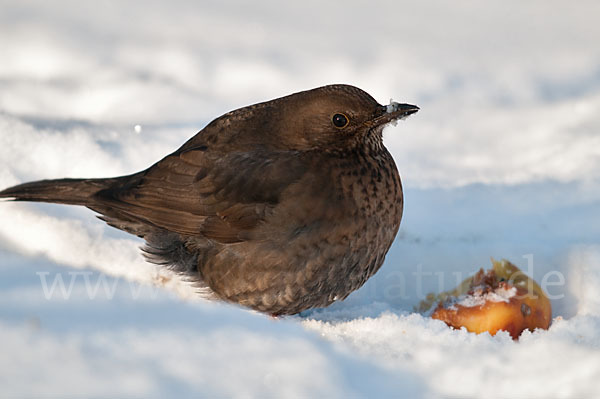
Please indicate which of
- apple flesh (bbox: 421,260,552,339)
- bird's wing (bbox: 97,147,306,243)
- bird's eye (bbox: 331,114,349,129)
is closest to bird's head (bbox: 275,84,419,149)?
bird's eye (bbox: 331,114,349,129)

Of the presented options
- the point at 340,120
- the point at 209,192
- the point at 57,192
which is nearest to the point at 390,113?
the point at 340,120

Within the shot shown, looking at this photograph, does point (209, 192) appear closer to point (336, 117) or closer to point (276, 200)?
point (276, 200)

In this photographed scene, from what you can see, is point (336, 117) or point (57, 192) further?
point (57, 192)

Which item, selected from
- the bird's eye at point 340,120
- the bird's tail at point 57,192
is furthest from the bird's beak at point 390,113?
the bird's tail at point 57,192

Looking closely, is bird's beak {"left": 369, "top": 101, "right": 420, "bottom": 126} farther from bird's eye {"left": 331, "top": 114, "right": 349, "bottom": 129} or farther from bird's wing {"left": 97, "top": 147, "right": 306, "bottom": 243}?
bird's wing {"left": 97, "top": 147, "right": 306, "bottom": 243}

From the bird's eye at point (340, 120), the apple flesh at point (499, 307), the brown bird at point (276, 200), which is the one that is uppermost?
the bird's eye at point (340, 120)

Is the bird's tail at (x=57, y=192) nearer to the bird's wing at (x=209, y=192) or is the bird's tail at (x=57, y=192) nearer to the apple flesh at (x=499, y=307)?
the bird's wing at (x=209, y=192)
